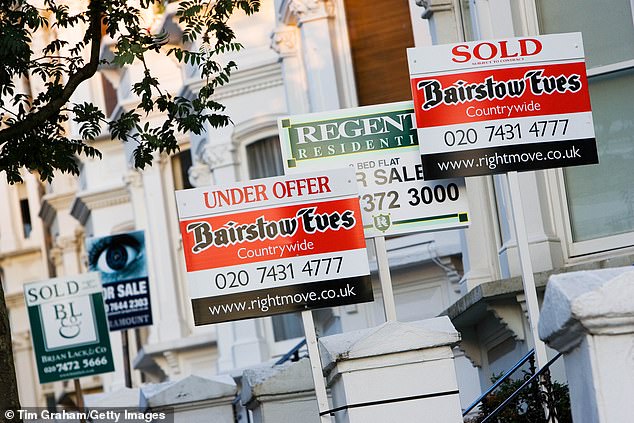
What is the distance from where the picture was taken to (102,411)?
57.3 ft

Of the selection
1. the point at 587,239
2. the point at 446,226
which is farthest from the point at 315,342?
the point at 587,239

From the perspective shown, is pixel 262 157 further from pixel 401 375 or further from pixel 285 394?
pixel 401 375

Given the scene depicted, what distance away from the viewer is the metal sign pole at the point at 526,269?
33.0ft

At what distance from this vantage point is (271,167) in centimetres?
2508

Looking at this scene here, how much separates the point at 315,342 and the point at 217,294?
80 centimetres

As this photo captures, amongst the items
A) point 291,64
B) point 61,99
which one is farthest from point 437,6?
point 291,64

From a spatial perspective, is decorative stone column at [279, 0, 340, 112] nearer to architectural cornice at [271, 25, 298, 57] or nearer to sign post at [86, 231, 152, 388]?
architectural cornice at [271, 25, 298, 57]

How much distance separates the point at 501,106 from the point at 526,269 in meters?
1.15

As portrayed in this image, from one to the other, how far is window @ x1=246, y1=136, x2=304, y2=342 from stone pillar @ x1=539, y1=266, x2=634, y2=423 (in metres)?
18.9

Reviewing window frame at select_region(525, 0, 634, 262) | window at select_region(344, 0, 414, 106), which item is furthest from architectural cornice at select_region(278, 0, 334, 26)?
window frame at select_region(525, 0, 634, 262)

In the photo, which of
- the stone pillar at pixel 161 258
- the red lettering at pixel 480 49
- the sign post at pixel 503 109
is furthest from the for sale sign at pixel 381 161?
the stone pillar at pixel 161 258

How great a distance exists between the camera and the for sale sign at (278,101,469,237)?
1119 cm

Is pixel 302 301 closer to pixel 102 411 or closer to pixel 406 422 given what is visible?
pixel 406 422

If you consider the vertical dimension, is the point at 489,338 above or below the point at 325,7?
below
